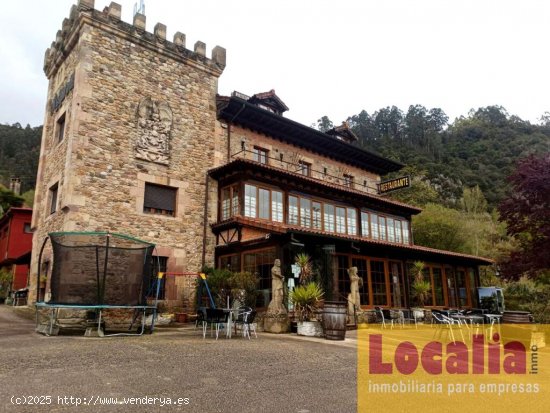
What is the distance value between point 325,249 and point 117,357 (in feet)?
28.9

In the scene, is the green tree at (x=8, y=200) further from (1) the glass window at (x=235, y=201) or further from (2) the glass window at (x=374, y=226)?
(2) the glass window at (x=374, y=226)

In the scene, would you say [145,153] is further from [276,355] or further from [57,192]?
[276,355]

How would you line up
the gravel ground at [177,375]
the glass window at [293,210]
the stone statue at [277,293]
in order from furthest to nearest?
1. the glass window at [293,210]
2. the stone statue at [277,293]
3. the gravel ground at [177,375]

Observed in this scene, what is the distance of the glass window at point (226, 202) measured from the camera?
1592cm

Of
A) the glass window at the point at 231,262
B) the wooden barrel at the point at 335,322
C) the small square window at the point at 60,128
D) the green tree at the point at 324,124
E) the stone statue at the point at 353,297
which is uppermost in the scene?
the green tree at the point at 324,124

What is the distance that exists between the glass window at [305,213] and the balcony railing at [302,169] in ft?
3.62

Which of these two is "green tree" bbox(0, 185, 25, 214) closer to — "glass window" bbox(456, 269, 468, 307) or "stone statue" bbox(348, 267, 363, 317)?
"stone statue" bbox(348, 267, 363, 317)

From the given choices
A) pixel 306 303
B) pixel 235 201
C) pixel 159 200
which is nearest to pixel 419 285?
pixel 306 303

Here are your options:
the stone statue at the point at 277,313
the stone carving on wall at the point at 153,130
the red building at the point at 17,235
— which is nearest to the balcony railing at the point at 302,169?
the stone carving on wall at the point at 153,130

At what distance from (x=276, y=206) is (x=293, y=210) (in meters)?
0.92

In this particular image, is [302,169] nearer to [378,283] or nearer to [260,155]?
[260,155]

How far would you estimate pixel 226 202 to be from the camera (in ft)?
53.0

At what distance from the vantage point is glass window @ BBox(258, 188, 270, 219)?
1585 cm

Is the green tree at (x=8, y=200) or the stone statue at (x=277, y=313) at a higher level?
the green tree at (x=8, y=200)
